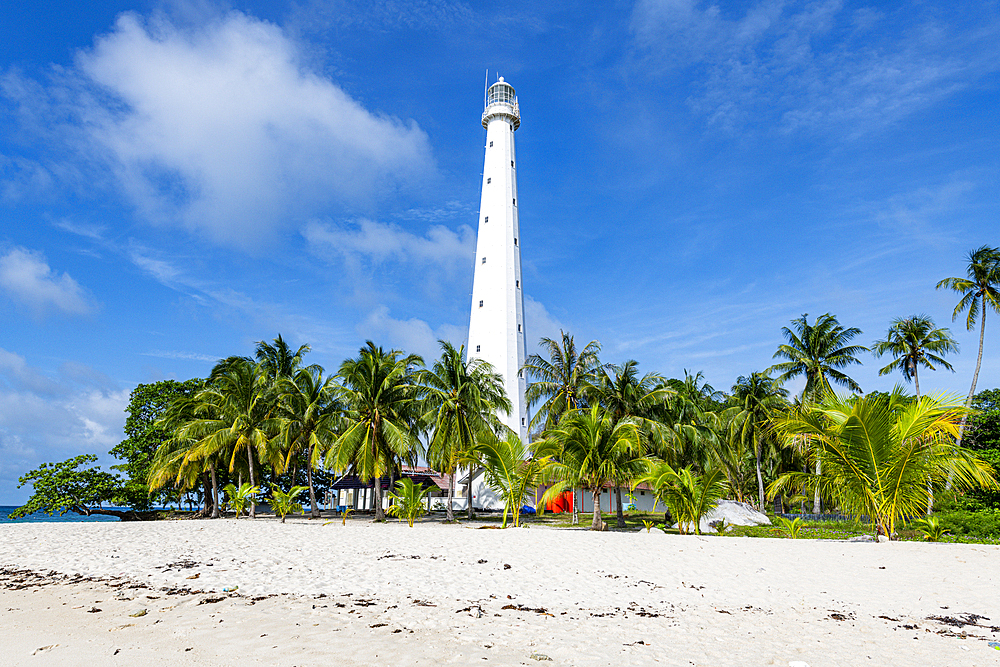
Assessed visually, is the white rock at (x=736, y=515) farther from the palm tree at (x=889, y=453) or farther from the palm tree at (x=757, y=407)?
the palm tree at (x=757, y=407)

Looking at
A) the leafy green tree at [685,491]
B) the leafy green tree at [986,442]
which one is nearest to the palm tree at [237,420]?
the leafy green tree at [685,491]

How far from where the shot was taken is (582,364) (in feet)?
105

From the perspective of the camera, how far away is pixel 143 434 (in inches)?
1332

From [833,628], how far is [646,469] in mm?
14783

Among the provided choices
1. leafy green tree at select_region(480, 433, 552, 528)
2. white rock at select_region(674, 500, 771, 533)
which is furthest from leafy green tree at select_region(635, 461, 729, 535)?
white rock at select_region(674, 500, 771, 533)

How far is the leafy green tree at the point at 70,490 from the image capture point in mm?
30641

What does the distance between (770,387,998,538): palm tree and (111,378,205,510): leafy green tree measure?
29.9m

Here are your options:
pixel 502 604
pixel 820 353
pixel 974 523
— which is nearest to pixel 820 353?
pixel 820 353

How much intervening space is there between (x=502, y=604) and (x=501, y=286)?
28.6 meters

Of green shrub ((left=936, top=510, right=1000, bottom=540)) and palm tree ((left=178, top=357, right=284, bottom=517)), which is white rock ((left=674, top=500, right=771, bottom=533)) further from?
palm tree ((left=178, top=357, right=284, bottom=517))

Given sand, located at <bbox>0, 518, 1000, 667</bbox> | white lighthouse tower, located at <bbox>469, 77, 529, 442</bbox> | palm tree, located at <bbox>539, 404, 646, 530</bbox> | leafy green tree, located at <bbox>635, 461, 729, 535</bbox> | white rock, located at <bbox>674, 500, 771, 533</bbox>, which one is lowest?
white rock, located at <bbox>674, 500, 771, 533</bbox>

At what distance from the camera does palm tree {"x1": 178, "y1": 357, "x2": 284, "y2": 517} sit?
27.4 metres

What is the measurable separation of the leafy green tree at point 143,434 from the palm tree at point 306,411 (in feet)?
22.3

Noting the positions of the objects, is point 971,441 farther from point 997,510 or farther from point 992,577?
point 992,577
